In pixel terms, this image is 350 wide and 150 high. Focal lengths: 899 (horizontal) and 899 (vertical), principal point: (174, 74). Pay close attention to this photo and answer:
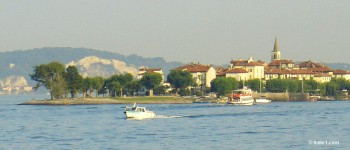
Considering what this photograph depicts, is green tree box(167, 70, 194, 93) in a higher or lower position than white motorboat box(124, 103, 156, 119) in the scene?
higher

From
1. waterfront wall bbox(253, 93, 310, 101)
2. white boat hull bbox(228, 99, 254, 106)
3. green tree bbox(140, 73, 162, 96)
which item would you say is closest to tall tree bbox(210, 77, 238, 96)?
waterfront wall bbox(253, 93, 310, 101)

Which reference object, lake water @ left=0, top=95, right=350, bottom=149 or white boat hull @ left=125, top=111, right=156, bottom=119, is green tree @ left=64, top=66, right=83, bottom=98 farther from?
lake water @ left=0, top=95, right=350, bottom=149

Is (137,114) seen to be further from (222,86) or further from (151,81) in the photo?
(222,86)

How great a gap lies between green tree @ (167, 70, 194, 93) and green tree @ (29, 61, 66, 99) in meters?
25.5

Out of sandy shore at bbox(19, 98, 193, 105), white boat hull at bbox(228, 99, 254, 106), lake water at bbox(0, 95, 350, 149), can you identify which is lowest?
lake water at bbox(0, 95, 350, 149)

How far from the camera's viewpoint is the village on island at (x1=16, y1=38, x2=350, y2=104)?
155000 millimetres

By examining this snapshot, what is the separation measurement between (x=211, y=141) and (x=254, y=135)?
5034 millimetres

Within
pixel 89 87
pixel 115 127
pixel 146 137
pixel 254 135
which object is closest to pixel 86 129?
pixel 115 127

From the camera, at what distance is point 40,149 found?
51.3 m

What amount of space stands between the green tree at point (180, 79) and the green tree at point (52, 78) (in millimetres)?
25524

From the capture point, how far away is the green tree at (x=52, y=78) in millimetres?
151375

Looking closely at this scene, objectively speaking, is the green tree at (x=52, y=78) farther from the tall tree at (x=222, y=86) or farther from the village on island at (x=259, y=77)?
the village on island at (x=259, y=77)

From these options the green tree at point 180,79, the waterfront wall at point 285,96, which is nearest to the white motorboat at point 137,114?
the waterfront wall at point 285,96

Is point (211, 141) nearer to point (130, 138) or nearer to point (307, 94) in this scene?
point (130, 138)
